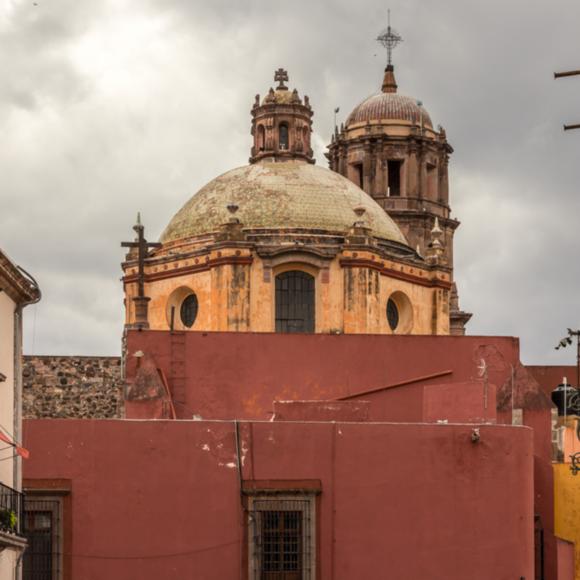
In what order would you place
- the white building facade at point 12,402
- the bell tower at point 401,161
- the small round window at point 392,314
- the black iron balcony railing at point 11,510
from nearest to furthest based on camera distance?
the black iron balcony railing at point 11,510 → the white building facade at point 12,402 → the small round window at point 392,314 → the bell tower at point 401,161

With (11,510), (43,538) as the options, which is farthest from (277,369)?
(11,510)

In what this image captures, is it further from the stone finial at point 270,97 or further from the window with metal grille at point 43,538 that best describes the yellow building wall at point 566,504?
the stone finial at point 270,97

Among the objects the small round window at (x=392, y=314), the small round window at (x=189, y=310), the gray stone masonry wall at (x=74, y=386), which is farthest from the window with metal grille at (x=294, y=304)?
the gray stone masonry wall at (x=74, y=386)

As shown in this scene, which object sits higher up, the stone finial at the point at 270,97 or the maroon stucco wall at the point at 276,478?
the stone finial at the point at 270,97

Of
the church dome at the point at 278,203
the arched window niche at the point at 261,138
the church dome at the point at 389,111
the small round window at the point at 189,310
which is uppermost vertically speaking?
the church dome at the point at 389,111

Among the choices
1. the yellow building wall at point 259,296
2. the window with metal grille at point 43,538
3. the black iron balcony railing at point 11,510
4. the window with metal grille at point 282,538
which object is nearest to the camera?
the black iron balcony railing at point 11,510

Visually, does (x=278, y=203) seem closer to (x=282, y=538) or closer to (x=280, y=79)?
(x=280, y=79)

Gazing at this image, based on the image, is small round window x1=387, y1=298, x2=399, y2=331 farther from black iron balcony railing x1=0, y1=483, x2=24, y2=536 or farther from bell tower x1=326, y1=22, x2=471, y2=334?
black iron balcony railing x1=0, y1=483, x2=24, y2=536

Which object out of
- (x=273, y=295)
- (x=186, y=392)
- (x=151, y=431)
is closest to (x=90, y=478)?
(x=151, y=431)

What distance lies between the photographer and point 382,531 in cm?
2456

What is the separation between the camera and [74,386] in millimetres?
33000

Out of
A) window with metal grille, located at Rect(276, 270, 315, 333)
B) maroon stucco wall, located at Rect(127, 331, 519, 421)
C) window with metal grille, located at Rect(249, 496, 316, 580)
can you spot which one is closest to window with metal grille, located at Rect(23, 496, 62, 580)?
window with metal grille, located at Rect(249, 496, 316, 580)

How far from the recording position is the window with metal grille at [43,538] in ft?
77.9

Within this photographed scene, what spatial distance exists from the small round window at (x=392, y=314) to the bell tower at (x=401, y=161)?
1541 centimetres
